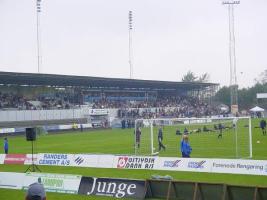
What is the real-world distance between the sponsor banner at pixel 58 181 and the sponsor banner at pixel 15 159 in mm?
9540

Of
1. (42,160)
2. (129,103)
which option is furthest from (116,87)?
(42,160)

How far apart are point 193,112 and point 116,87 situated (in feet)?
47.1

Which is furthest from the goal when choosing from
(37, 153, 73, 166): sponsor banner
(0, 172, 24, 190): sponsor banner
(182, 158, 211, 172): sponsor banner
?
(0, 172, 24, 190): sponsor banner

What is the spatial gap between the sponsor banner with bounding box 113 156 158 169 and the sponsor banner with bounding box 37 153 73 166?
10.4ft

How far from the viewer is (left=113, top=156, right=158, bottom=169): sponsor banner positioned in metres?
23.7

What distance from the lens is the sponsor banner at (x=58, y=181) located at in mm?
17672

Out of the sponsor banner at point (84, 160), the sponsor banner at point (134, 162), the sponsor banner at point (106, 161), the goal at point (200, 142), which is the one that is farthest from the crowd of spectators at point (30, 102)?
the sponsor banner at point (134, 162)

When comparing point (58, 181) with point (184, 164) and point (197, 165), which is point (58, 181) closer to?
point (184, 164)

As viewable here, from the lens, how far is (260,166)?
20.3 meters

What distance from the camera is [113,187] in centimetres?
1681

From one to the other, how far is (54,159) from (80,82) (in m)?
49.3

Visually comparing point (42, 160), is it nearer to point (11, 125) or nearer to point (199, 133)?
point (199, 133)

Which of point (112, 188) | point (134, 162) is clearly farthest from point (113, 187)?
point (134, 162)

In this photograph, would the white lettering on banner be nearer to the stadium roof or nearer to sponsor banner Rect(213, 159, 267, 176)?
sponsor banner Rect(213, 159, 267, 176)
